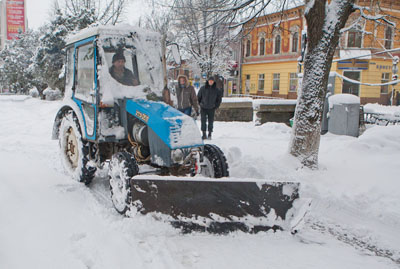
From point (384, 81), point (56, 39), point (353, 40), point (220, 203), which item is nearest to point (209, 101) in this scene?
point (220, 203)

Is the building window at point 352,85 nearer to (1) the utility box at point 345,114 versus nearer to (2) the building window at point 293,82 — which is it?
(2) the building window at point 293,82

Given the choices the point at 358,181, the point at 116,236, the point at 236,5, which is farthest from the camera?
the point at 236,5

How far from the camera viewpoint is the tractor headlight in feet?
12.7

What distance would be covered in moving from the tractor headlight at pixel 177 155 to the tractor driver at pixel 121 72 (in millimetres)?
1357

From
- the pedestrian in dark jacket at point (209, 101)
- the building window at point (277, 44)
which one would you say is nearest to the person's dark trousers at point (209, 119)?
the pedestrian in dark jacket at point (209, 101)

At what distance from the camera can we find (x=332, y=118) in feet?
30.5

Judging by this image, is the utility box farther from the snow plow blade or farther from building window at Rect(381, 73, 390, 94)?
building window at Rect(381, 73, 390, 94)

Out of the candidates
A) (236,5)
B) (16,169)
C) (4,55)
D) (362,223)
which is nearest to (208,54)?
(236,5)

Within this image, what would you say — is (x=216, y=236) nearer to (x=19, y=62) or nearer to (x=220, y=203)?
(x=220, y=203)

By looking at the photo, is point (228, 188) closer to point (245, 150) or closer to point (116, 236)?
point (116, 236)

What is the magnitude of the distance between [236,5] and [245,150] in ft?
9.35

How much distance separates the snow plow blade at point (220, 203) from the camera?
3477mm

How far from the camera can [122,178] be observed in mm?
3887

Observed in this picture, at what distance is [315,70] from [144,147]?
3204 millimetres
